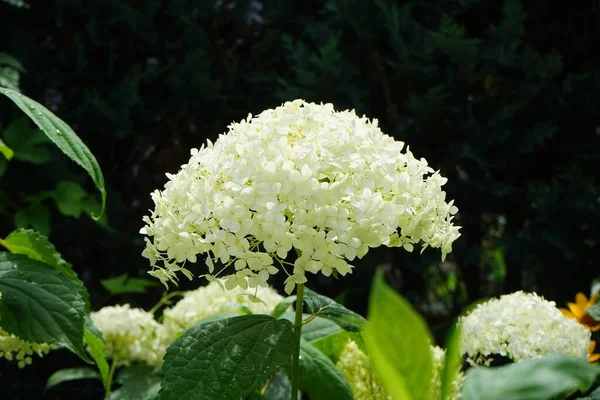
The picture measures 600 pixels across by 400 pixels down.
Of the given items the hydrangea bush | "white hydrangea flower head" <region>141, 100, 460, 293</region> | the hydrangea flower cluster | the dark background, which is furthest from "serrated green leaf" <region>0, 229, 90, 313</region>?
the dark background

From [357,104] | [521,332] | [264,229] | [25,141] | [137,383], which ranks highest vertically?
[357,104]

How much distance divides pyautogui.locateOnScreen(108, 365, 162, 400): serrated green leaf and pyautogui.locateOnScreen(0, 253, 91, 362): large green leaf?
22.2 inches

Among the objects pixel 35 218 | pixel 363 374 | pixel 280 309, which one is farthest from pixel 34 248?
pixel 35 218

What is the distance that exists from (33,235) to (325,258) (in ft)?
1.98

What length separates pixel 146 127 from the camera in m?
2.96

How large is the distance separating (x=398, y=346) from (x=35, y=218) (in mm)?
2465

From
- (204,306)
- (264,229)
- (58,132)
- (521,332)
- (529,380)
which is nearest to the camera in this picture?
(529,380)

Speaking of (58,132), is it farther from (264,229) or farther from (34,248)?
(264,229)

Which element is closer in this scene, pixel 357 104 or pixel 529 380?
pixel 529 380

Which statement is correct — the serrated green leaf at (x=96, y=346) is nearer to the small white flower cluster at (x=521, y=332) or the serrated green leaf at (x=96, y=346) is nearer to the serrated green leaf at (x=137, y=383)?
the serrated green leaf at (x=137, y=383)

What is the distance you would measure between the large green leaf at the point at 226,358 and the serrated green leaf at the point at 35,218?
1742 millimetres

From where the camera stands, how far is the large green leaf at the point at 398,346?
0.98ft

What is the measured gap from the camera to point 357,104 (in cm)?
259

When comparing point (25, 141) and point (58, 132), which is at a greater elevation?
point (25, 141)
